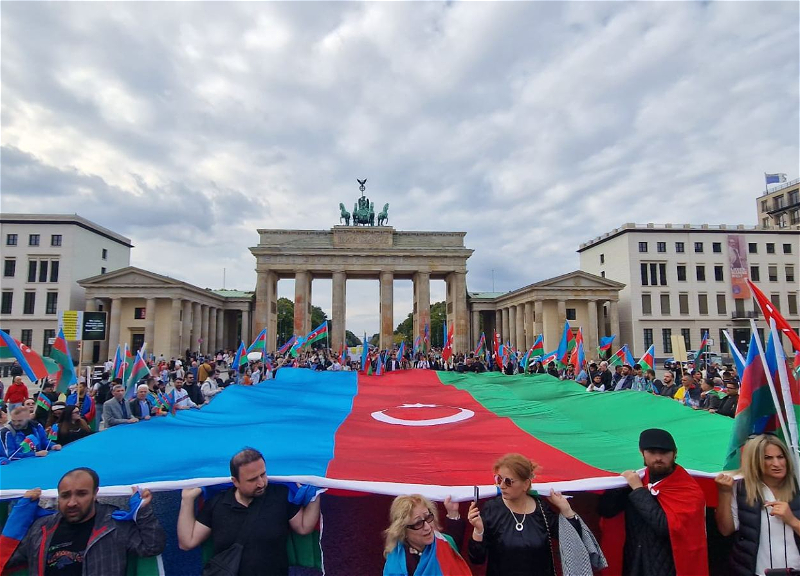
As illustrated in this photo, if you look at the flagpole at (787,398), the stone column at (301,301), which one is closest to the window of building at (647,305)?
the stone column at (301,301)

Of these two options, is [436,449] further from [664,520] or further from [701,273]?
[701,273]

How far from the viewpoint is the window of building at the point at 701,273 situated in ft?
188

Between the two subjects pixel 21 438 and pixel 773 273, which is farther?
pixel 773 273

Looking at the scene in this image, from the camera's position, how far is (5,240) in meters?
54.6

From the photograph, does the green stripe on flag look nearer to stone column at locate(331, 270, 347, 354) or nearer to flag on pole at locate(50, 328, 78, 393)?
flag on pole at locate(50, 328, 78, 393)

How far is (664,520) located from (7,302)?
67030 mm

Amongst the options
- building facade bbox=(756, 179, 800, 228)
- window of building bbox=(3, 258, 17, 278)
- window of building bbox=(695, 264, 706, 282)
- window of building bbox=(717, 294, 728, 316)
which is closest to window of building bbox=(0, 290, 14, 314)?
window of building bbox=(3, 258, 17, 278)

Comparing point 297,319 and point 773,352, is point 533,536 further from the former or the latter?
point 297,319

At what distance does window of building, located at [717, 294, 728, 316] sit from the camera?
2243 inches

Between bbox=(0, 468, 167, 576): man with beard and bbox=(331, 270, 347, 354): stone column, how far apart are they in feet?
160

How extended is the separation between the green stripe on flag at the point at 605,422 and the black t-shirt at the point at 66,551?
4.10 meters

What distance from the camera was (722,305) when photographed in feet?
187

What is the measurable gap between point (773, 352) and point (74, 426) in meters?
9.03

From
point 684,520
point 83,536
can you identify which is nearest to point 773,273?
point 684,520
